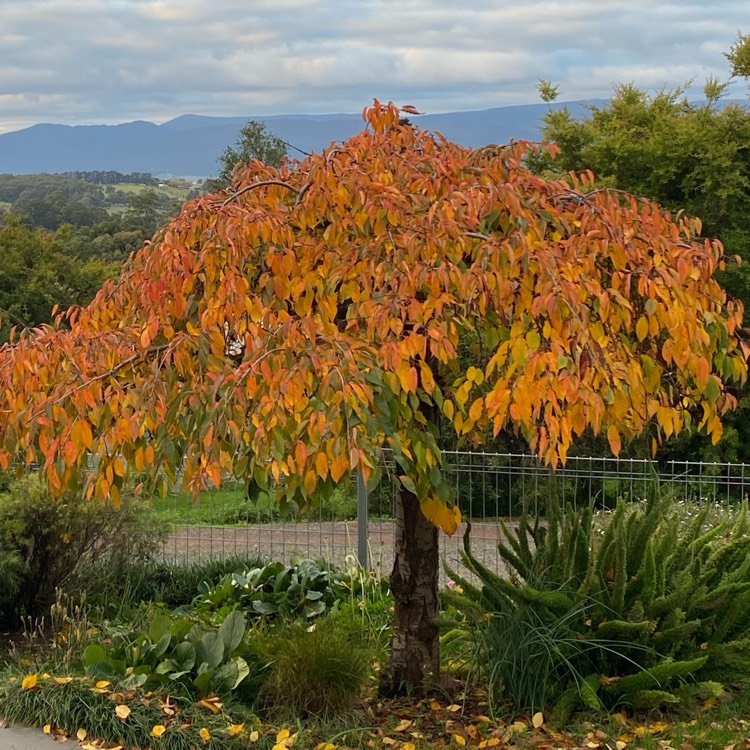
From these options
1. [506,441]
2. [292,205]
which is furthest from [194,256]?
[506,441]

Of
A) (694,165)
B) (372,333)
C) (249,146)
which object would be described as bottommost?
(372,333)

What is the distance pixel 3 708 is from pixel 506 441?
270 inches

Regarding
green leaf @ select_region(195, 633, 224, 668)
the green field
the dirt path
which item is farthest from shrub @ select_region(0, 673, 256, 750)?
the green field

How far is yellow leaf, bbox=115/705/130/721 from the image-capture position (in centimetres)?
358

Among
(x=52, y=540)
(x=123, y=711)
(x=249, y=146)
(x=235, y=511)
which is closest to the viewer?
(x=123, y=711)

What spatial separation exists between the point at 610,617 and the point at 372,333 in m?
1.98

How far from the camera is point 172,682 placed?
388cm

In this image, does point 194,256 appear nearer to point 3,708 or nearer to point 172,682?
point 172,682

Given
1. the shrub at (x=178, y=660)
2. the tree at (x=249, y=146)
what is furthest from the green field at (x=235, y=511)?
the tree at (x=249, y=146)

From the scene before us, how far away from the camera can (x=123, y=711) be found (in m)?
3.59

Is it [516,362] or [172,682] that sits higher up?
[516,362]

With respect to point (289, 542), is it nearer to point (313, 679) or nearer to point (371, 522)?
point (371, 522)

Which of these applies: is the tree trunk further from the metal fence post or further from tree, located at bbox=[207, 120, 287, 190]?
tree, located at bbox=[207, 120, 287, 190]

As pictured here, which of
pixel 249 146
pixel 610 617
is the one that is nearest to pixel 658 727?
pixel 610 617
